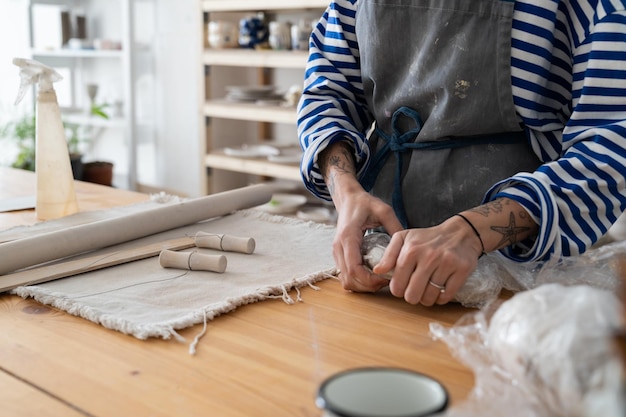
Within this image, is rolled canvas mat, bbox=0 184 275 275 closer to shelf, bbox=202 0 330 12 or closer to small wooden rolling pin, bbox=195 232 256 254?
small wooden rolling pin, bbox=195 232 256 254

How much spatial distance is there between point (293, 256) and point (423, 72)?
14.7 inches

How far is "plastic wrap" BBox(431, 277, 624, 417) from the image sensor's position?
49cm

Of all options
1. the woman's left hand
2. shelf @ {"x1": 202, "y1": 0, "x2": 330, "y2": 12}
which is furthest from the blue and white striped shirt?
shelf @ {"x1": 202, "y1": 0, "x2": 330, "y2": 12}

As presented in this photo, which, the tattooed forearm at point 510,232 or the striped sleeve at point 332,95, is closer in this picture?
the tattooed forearm at point 510,232

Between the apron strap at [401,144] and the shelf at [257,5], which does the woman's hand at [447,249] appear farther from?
the shelf at [257,5]

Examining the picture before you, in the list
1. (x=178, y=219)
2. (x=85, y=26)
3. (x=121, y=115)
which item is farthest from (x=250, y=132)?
(x=178, y=219)

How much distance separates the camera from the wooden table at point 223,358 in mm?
665

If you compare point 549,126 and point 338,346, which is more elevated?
point 549,126

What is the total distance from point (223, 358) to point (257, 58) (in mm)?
2423

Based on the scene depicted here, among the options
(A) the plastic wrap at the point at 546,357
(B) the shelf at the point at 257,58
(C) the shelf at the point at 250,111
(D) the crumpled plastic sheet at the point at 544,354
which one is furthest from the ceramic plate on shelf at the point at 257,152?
(A) the plastic wrap at the point at 546,357

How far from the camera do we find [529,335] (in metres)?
0.57

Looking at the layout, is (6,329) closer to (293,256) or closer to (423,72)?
(293,256)

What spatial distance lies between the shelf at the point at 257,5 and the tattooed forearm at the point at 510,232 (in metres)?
1.91

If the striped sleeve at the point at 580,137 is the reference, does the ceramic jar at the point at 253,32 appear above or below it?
above
